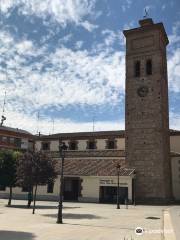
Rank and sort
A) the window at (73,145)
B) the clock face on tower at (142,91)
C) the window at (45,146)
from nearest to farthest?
the clock face on tower at (142,91) → the window at (73,145) → the window at (45,146)

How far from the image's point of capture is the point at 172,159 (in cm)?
4806

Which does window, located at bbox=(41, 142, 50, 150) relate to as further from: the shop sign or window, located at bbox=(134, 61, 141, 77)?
window, located at bbox=(134, 61, 141, 77)

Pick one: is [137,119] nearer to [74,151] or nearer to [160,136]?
[160,136]

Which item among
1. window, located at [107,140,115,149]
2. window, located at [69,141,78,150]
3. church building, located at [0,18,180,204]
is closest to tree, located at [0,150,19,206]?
church building, located at [0,18,180,204]

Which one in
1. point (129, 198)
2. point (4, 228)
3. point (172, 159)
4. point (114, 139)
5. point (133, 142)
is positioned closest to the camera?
point (4, 228)

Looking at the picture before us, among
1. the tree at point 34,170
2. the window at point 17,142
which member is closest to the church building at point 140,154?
the tree at point 34,170

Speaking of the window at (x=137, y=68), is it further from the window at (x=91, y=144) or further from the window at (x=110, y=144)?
the window at (x=91, y=144)

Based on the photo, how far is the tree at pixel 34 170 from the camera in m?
31.0

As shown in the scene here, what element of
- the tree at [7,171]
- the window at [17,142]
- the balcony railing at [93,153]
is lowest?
the tree at [7,171]

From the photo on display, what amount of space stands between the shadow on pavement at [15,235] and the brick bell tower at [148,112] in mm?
28682

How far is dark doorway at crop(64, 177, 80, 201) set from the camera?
46.4 metres

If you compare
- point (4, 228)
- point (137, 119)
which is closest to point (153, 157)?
point (137, 119)

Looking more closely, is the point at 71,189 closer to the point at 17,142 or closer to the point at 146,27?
the point at 146,27

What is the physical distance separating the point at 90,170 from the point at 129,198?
7.33m
